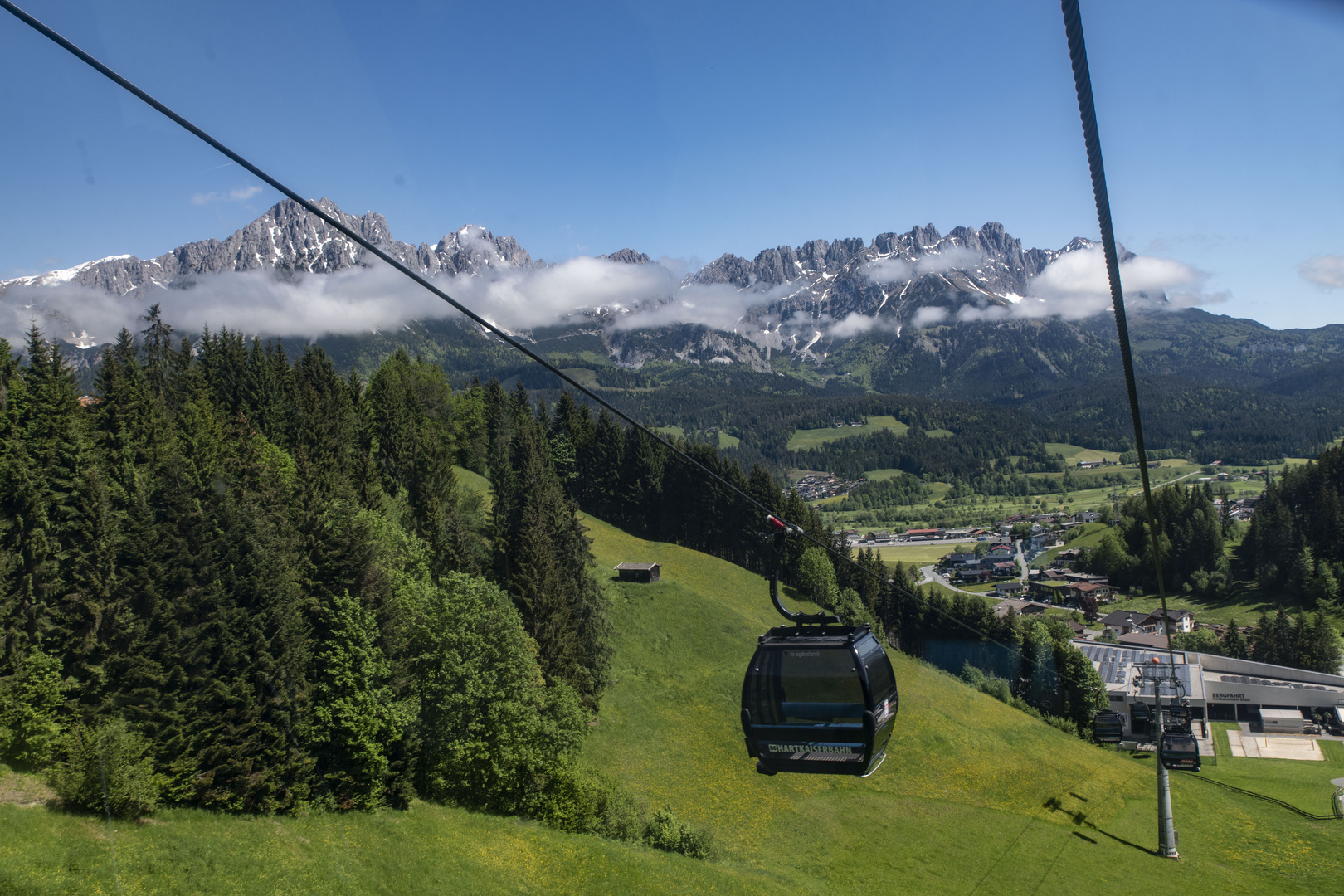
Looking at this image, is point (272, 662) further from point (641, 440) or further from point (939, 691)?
point (641, 440)

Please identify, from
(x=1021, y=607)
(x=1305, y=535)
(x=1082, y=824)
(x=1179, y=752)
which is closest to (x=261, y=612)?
(x=1179, y=752)

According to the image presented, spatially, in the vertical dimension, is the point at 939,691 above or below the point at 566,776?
below

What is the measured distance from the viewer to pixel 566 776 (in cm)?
3925

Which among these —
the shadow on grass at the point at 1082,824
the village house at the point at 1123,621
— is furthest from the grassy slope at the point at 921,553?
the shadow on grass at the point at 1082,824

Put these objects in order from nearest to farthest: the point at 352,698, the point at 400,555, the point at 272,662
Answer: the point at 272,662, the point at 352,698, the point at 400,555

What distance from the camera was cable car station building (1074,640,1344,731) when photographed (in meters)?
81.4

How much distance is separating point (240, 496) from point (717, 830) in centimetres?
3187

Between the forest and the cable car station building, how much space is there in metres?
62.2

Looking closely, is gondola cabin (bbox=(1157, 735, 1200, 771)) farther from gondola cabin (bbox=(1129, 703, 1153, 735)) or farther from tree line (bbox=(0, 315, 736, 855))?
gondola cabin (bbox=(1129, 703, 1153, 735))

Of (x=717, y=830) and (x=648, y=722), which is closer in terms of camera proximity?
(x=717, y=830)

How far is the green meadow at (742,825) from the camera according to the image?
82.8 feet

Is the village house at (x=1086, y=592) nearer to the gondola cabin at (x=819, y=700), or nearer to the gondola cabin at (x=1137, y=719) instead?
the gondola cabin at (x=1137, y=719)

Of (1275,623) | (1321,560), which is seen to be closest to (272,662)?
(1275,623)

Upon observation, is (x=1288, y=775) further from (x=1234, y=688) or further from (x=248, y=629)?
(x=248, y=629)
